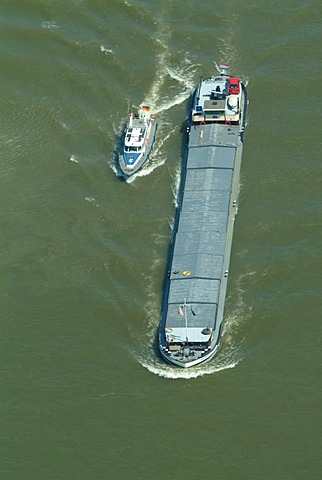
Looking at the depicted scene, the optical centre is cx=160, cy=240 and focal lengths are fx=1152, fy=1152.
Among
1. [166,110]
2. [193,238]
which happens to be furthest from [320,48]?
[193,238]

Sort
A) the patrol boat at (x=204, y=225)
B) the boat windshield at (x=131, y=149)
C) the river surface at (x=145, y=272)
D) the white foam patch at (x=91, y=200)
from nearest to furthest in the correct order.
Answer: the river surface at (x=145, y=272), the patrol boat at (x=204, y=225), the white foam patch at (x=91, y=200), the boat windshield at (x=131, y=149)

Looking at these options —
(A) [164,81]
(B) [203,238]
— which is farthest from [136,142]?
(B) [203,238]

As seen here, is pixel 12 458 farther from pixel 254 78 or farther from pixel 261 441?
pixel 254 78

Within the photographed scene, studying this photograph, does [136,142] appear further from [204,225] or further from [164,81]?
[204,225]

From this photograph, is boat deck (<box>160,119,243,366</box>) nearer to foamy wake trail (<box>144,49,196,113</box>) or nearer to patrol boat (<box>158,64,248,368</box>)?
patrol boat (<box>158,64,248,368</box>)

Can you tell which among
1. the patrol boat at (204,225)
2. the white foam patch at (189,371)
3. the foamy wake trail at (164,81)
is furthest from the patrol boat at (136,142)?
the white foam patch at (189,371)

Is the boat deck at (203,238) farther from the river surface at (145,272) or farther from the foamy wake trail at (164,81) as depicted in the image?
the foamy wake trail at (164,81)
